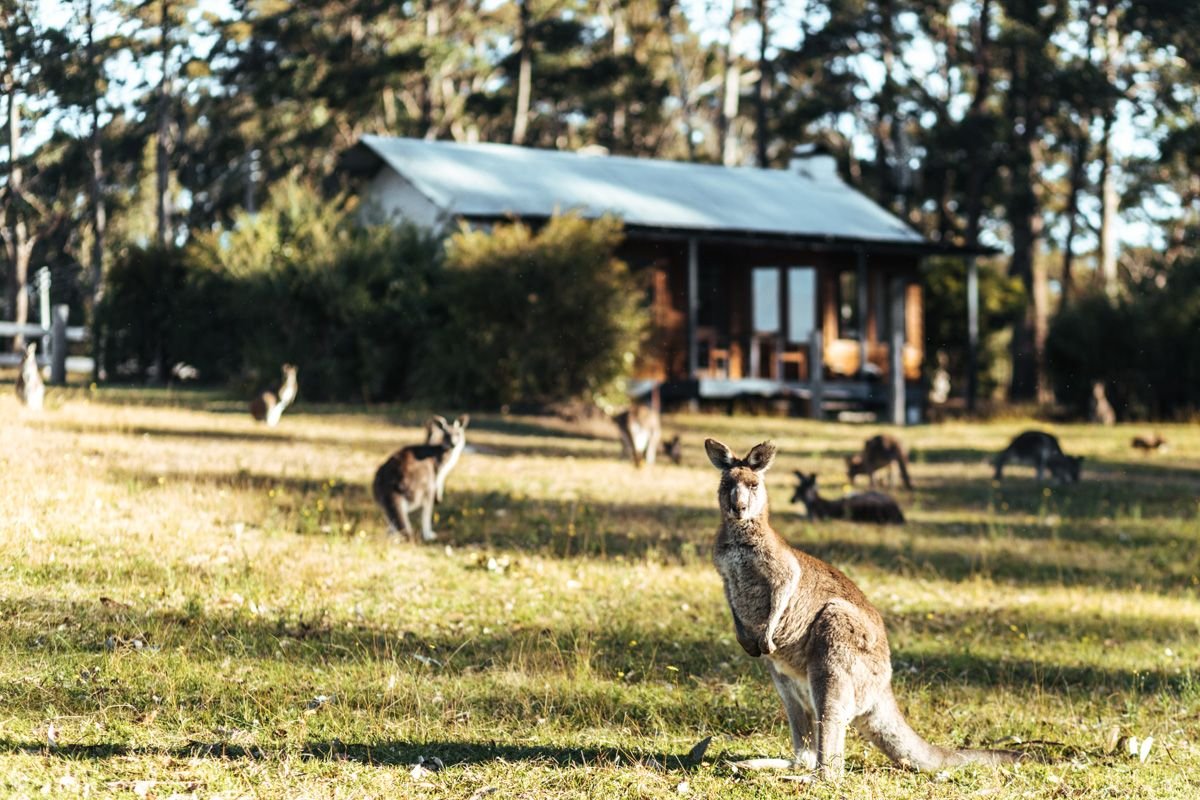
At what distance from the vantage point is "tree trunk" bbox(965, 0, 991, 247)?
3800 centimetres

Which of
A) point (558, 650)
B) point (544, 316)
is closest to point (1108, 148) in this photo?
point (544, 316)

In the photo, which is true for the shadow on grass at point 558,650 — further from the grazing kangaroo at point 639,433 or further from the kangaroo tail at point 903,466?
the grazing kangaroo at point 639,433

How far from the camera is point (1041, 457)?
1764 centimetres

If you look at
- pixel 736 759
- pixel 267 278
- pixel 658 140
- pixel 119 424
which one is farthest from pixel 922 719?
pixel 658 140

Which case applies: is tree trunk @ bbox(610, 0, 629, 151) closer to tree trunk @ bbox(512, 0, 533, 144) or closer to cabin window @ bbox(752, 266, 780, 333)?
tree trunk @ bbox(512, 0, 533, 144)

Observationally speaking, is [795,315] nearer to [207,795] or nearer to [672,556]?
[672,556]

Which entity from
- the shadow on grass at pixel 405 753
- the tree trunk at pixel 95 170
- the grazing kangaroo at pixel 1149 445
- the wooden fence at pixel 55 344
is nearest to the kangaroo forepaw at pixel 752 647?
the shadow on grass at pixel 405 753

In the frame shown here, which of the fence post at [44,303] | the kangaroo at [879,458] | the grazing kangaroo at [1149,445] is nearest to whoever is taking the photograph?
the kangaroo at [879,458]

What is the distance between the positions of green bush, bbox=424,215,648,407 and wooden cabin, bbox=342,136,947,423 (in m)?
3.96

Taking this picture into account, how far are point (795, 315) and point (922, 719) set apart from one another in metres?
23.3

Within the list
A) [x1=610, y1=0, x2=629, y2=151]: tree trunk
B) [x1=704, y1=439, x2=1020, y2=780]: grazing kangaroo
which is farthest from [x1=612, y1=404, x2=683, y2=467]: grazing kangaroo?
[x1=610, y1=0, x2=629, y2=151]: tree trunk

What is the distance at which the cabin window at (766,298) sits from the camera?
3059 cm

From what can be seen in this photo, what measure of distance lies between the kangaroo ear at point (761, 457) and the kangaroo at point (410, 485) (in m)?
5.57

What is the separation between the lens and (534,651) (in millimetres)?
8414
